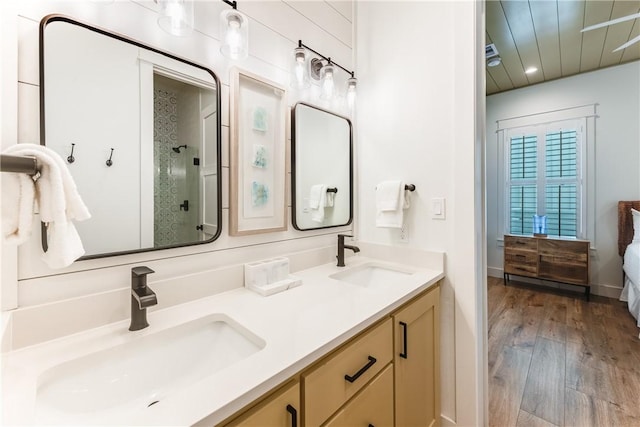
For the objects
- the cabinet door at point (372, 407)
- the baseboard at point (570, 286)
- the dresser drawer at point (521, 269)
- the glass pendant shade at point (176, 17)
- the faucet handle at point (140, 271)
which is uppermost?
the glass pendant shade at point (176, 17)

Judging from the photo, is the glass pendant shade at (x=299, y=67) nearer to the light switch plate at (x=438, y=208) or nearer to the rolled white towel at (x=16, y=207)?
the light switch plate at (x=438, y=208)

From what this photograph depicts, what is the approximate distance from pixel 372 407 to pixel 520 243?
3.52 meters

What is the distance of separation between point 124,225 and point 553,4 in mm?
3208

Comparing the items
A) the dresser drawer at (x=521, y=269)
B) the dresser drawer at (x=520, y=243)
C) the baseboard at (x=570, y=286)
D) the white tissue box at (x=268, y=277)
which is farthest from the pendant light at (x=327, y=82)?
the baseboard at (x=570, y=286)

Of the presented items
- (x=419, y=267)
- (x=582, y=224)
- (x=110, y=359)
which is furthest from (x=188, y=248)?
(x=582, y=224)

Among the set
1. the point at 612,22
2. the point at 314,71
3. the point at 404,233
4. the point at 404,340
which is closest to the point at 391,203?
the point at 404,233

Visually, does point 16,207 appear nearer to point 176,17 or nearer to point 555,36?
point 176,17

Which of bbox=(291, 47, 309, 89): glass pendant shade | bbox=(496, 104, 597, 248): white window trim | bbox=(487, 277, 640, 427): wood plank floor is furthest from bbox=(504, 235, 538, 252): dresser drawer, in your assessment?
bbox=(291, 47, 309, 89): glass pendant shade

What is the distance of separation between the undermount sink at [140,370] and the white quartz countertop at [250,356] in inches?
0.6

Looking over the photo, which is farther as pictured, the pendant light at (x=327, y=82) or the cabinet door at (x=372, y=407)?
the pendant light at (x=327, y=82)

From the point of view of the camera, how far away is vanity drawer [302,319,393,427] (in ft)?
2.33

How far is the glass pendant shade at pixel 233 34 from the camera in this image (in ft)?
3.54

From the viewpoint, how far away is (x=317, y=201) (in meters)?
1.58

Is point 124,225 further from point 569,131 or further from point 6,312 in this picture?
point 569,131
